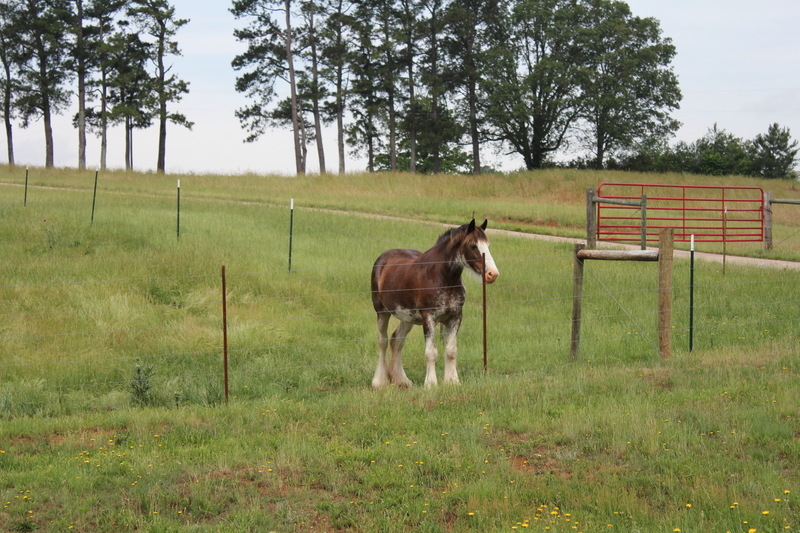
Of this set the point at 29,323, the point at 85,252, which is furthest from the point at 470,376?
the point at 85,252

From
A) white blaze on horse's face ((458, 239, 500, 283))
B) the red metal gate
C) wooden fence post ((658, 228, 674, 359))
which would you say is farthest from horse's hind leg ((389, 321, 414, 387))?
the red metal gate

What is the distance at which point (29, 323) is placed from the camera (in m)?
14.5

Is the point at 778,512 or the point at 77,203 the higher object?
the point at 77,203

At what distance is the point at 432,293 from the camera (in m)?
10.8

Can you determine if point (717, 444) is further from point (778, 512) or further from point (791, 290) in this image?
point (791, 290)

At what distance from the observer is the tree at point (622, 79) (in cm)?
5709

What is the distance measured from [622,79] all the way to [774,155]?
20309 mm

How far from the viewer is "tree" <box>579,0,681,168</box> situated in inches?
2248

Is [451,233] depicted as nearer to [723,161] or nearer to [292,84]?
[292,84]

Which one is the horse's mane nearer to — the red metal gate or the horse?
the horse

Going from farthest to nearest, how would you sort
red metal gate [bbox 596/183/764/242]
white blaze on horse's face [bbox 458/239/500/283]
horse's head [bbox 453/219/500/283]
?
red metal gate [bbox 596/183/764/242] → horse's head [bbox 453/219/500/283] → white blaze on horse's face [bbox 458/239/500/283]

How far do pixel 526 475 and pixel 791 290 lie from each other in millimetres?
12693

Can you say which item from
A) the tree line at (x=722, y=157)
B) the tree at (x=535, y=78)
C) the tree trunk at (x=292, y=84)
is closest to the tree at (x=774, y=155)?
the tree line at (x=722, y=157)

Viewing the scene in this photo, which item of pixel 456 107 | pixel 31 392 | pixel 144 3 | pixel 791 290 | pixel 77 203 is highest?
pixel 144 3
